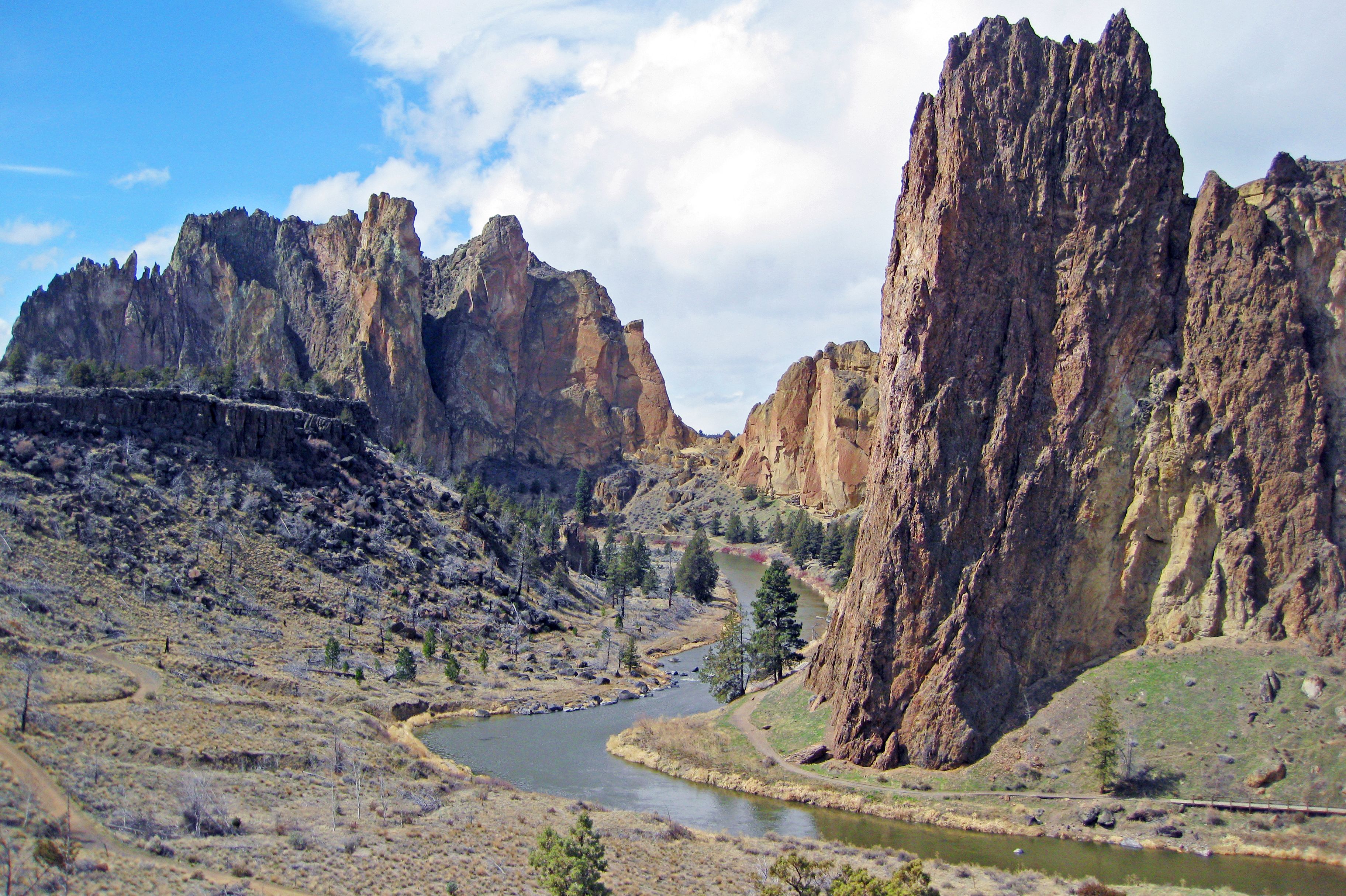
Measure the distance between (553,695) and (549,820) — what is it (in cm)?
3549

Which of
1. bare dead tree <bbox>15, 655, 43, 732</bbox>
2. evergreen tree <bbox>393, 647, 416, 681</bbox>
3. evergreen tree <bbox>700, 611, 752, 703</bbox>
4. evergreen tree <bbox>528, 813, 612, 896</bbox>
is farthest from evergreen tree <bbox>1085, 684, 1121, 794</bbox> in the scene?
evergreen tree <bbox>393, 647, 416, 681</bbox>

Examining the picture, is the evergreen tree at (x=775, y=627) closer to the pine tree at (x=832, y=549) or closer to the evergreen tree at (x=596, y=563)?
the evergreen tree at (x=596, y=563)

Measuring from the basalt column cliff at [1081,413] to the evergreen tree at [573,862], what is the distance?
79.7 feet

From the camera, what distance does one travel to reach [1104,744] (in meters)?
48.5

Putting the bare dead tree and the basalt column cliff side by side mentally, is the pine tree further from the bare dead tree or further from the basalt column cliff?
the bare dead tree

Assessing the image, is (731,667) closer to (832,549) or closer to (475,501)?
(475,501)

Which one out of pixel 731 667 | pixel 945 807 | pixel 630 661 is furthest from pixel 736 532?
pixel 945 807

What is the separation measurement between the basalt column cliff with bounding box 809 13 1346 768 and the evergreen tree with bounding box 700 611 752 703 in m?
15.6

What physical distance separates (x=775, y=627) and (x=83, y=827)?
50.9 meters

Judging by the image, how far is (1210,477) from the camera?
52.8m

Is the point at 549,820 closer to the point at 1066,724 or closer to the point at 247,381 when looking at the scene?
the point at 1066,724

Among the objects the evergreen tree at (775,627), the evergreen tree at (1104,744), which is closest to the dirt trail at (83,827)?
the evergreen tree at (1104,744)

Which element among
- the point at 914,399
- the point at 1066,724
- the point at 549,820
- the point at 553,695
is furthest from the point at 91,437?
the point at 1066,724

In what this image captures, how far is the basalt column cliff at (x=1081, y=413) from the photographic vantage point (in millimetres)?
52156
